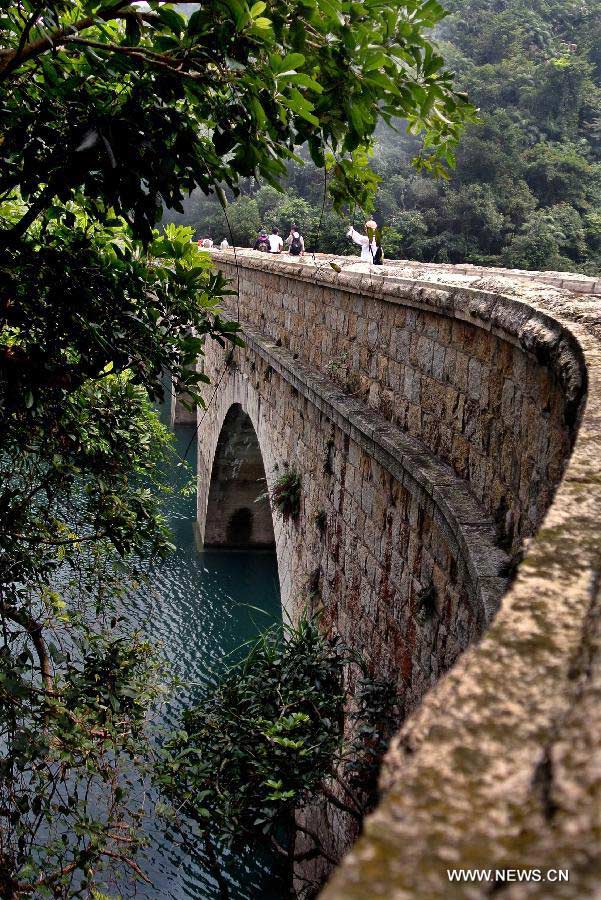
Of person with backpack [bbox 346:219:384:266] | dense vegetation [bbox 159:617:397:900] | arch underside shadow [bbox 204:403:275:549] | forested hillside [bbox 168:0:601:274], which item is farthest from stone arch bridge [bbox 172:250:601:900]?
forested hillside [bbox 168:0:601:274]

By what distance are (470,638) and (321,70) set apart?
225cm

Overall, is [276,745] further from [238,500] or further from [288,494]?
[238,500]

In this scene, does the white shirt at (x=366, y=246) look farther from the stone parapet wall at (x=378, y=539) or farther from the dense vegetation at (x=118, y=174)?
the dense vegetation at (x=118, y=174)

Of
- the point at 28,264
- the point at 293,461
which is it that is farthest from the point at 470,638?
the point at 293,461

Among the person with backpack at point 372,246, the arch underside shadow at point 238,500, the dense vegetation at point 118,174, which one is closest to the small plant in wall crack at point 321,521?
the dense vegetation at point 118,174

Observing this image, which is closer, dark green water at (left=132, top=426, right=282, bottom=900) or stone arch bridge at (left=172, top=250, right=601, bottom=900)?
stone arch bridge at (left=172, top=250, right=601, bottom=900)

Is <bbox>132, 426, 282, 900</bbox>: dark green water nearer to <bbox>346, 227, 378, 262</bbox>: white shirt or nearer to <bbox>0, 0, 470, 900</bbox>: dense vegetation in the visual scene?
<bbox>0, 0, 470, 900</bbox>: dense vegetation

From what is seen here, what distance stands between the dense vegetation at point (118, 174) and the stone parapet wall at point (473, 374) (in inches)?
29.4

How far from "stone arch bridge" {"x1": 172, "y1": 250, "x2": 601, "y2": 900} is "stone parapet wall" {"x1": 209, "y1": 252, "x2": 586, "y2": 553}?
0.01 meters

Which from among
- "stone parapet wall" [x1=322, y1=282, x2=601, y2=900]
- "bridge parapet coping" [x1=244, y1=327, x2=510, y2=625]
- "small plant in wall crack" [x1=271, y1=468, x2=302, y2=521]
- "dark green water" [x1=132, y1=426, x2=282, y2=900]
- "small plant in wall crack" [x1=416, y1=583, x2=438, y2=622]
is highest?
"stone parapet wall" [x1=322, y1=282, x2=601, y2=900]

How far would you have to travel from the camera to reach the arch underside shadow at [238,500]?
14336mm

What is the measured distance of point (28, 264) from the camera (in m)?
3.57

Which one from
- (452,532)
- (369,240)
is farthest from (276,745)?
(369,240)

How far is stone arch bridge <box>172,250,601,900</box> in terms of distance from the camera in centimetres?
72
